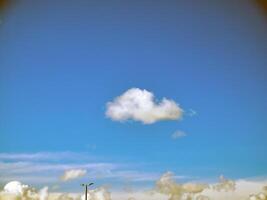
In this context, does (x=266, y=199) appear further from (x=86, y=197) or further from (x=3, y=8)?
(x=3, y=8)

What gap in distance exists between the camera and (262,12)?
3773 mm

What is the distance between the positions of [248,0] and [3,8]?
70.2 inches

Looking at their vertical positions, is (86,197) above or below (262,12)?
below

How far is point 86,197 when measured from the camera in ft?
12.5

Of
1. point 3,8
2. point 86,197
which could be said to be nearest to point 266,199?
point 86,197

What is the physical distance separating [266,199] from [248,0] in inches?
58.1

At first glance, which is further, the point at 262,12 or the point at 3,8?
the point at 262,12

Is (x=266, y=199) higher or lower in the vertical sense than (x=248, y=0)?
lower

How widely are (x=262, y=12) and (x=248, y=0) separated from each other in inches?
5.5

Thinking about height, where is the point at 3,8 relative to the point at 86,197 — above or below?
above

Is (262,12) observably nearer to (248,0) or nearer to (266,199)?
(248,0)

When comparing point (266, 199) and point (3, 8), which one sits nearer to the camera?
point (3, 8)

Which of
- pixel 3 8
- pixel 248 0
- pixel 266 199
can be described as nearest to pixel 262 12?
pixel 248 0

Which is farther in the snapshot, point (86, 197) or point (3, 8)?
point (86, 197)
